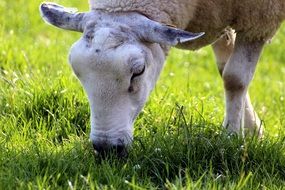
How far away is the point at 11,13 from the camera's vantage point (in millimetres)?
10664

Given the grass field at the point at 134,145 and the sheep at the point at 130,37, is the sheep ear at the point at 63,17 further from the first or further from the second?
the grass field at the point at 134,145

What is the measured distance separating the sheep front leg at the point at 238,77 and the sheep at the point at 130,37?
11cm

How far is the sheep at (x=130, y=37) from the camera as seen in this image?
5.30 metres

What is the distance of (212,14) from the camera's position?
6.07 m

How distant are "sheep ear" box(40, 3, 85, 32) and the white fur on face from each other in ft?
0.59

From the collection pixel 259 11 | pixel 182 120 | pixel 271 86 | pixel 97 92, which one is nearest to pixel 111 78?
pixel 97 92

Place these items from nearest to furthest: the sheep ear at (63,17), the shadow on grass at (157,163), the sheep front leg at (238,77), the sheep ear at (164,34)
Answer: the shadow on grass at (157,163) < the sheep ear at (164,34) < the sheep ear at (63,17) < the sheep front leg at (238,77)

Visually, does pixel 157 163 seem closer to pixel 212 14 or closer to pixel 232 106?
pixel 212 14

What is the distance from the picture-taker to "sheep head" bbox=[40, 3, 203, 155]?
528 cm

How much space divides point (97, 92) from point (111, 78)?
13cm

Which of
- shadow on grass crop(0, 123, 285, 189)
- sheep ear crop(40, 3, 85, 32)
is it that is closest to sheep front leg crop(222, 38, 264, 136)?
shadow on grass crop(0, 123, 285, 189)

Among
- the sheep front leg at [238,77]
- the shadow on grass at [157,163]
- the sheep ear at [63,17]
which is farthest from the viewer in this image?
the sheep front leg at [238,77]

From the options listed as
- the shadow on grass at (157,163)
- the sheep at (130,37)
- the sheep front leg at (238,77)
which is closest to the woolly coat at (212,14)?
the sheep at (130,37)

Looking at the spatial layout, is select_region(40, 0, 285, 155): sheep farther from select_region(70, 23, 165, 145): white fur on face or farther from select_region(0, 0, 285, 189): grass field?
select_region(0, 0, 285, 189): grass field
